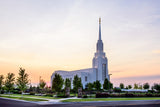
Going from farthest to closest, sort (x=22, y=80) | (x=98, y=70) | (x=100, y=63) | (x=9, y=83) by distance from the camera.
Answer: (x=98, y=70) → (x=100, y=63) → (x=9, y=83) → (x=22, y=80)

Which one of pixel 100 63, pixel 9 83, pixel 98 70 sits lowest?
pixel 9 83

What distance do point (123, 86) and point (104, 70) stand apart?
60.3 feet

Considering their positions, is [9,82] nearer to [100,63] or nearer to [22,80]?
[22,80]

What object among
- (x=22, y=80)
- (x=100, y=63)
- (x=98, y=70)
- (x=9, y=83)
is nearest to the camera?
(x=22, y=80)

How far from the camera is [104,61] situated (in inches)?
5492

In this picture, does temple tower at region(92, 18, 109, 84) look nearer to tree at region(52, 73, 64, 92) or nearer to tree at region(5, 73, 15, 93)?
tree at region(5, 73, 15, 93)

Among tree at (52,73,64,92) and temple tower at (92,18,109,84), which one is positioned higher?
temple tower at (92,18,109,84)

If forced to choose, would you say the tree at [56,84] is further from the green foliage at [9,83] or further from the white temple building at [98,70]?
the white temple building at [98,70]

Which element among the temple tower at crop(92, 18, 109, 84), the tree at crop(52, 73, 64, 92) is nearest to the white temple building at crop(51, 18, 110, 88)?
the temple tower at crop(92, 18, 109, 84)

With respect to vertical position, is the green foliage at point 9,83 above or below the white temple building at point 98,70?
below

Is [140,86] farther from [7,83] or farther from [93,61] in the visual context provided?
[7,83]

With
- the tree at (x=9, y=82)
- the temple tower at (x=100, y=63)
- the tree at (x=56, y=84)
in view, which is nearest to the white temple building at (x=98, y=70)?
the temple tower at (x=100, y=63)

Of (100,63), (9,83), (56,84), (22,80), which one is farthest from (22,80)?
(100,63)

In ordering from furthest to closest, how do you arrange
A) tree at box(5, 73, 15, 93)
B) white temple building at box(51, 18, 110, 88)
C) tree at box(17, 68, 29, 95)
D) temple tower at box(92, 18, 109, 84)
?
temple tower at box(92, 18, 109, 84) < white temple building at box(51, 18, 110, 88) < tree at box(5, 73, 15, 93) < tree at box(17, 68, 29, 95)
